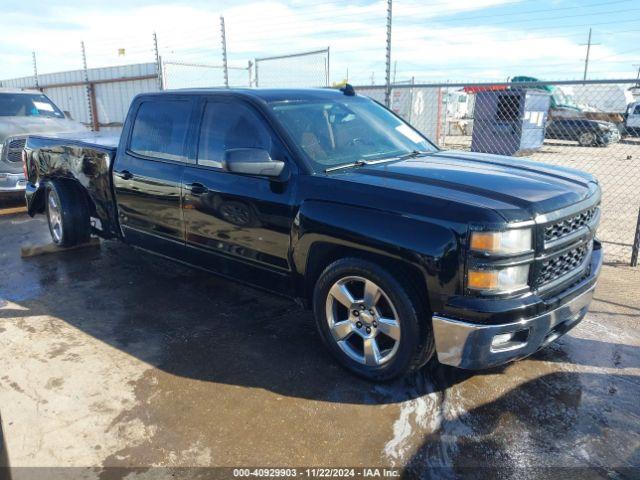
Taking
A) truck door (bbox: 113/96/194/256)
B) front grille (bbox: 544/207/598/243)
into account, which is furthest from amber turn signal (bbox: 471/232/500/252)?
truck door (bbox: 113/96/194/256)

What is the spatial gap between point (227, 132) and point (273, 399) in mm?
1977

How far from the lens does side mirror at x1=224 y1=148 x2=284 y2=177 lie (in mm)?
3346

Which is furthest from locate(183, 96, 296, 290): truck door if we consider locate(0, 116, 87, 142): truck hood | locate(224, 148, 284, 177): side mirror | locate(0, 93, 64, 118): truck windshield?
locate(0, 93, 64, 118): truck windshield

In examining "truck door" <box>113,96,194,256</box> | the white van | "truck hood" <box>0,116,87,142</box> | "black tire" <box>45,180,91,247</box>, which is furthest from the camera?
the white van

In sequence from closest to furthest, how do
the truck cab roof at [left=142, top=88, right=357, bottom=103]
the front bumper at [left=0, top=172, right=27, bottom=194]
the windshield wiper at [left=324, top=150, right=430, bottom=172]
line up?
the windshield wiper at [left=324, top=150, right=430, bottom=172], the truck cab roof at [left=142, top=88, right=357, bottom=103], the front bumper at [left=0, top=172, right=27, bottom=194]

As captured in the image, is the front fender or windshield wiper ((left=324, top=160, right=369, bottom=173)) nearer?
the front fender

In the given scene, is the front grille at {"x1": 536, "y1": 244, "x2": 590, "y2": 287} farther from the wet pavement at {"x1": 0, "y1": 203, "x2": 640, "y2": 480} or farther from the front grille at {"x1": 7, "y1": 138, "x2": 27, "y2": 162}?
the front grille at {"x1": 7, "y1": 138, "x2": 27, "y2": 162}

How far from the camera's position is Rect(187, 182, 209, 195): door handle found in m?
3.94

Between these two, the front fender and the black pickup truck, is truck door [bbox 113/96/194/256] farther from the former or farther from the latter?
the front fender

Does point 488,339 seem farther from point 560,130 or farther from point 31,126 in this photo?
point 560,130

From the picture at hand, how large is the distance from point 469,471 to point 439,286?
3.03 feet

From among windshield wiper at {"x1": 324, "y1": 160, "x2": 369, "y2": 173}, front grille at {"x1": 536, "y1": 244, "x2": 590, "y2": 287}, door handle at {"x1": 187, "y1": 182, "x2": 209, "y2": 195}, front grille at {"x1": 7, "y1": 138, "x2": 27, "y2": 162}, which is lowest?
front grille at {"x1": 536, "y1": 244, "x2": 590, "y2": 287}

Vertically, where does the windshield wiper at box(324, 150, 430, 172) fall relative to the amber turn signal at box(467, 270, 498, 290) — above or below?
above

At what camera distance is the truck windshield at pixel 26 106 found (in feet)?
31.6
